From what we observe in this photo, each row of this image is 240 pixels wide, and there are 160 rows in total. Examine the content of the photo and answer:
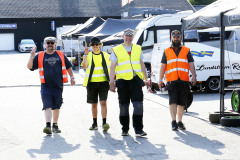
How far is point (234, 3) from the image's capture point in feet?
34.6

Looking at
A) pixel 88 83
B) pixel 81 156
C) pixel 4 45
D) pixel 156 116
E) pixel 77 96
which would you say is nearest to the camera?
pixel 81 156

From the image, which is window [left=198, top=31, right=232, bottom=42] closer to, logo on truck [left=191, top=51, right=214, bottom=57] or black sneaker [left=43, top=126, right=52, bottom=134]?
logo on truck [left=191, top=51, right=214, bottom=57]

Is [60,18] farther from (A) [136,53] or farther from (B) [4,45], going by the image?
(A) [136,53]

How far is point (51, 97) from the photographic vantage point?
931 cm

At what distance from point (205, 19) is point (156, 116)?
2.44 meters

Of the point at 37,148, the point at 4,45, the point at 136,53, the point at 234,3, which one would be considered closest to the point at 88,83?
the point at 136,53

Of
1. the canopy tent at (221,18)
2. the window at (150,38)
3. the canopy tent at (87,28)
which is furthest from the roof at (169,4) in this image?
the canopy tent at (221,18)

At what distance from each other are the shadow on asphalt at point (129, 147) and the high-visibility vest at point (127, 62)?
1.06 metres

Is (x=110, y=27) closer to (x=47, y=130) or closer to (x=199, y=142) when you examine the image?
(x=47, y=130)

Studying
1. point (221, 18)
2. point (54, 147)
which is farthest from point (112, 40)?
point (54, 147)

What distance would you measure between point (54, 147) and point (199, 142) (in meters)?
2.25

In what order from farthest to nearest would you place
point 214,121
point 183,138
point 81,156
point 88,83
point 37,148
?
point 214,121
point 88,83
point 183,138
point 37,148
point 81,156

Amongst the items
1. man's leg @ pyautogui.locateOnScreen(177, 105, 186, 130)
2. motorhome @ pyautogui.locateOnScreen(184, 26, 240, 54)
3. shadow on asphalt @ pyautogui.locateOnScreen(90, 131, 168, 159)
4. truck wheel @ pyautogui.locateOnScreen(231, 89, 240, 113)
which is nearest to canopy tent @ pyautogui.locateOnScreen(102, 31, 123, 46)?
motorhome @ pyautogui.locateOnScreen(184, 26, 240, 54)

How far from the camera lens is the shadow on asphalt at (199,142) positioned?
7.61m
